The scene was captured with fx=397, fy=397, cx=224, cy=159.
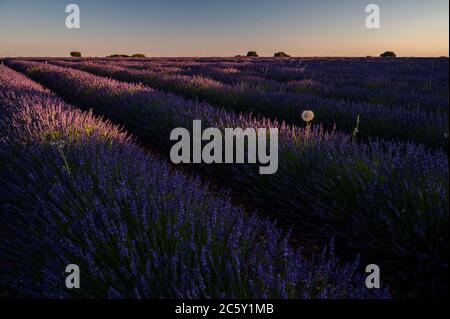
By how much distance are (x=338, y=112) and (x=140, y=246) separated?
4.08m

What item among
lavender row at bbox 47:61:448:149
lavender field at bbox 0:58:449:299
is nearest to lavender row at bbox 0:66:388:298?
lavender field at bbox 0:58:449:299

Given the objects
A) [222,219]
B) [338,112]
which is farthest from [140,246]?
[338,112]

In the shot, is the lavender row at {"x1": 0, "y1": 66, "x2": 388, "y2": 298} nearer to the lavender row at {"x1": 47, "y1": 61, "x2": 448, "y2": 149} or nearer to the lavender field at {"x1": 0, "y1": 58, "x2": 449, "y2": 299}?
the lavender field at {"x1": 0, "y1": 58, "x2": 449, "y2": 299}

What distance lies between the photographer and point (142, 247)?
171cm

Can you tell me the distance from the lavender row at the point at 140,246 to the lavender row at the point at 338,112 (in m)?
2.01

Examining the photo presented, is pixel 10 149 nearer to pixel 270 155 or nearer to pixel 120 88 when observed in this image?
pixel 270 155

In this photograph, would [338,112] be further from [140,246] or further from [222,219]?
[140,246]

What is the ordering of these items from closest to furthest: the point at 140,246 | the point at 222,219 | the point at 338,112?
the point at 140,246
the point at 222,219
the point at 338,112

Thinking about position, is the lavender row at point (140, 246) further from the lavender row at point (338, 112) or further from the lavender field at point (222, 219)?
the lavender row at point (338, 112)

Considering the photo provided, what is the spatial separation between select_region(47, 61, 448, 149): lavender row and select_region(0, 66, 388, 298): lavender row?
2.01m

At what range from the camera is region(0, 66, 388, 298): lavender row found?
1473 mm

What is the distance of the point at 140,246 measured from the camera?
5.66ft

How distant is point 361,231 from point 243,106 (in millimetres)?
4535
